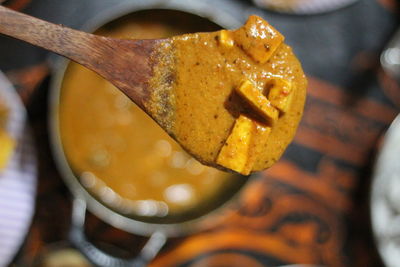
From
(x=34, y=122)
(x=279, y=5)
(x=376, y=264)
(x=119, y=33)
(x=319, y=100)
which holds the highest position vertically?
(x=279, y=5)

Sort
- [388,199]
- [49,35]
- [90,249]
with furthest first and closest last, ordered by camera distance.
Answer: [388,199] → [90,249] → [49,35]

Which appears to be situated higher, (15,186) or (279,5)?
(279,5)

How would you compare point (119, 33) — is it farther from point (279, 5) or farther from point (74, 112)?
point (279, 5)

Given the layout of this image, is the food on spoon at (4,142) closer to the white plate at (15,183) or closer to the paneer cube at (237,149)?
the white plate at (15,183)

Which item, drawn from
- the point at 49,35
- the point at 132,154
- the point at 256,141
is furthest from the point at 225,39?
the point at 132,154

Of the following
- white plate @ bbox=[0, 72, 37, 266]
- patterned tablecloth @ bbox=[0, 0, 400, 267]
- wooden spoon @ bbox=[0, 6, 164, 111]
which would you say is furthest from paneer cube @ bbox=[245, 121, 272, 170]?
white plate @ bbox=[0, 72, 37, 266]

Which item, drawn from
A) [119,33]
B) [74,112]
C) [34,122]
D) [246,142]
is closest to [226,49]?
[246,142]

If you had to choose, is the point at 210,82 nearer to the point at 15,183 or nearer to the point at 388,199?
the point at 15,183

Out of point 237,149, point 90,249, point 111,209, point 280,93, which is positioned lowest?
point 90,249
